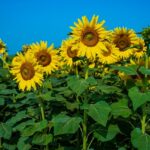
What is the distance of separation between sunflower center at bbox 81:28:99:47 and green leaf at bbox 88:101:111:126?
2.54 ft

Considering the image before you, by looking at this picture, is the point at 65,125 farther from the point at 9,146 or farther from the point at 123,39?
the point at 123,39

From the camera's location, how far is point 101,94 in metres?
6.00

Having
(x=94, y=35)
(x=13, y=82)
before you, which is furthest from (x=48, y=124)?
(x=13, y=82)

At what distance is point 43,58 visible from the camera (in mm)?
Answer: 6148

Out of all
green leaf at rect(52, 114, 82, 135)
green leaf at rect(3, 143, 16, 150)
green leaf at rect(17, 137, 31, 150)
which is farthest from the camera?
green leaf at rect(3, 143, 16, 150)

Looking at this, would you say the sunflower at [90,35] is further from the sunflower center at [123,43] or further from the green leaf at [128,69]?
the sunflower center at [123,43]

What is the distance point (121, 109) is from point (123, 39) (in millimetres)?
1860

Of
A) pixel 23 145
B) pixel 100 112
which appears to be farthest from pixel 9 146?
pixel 100 112

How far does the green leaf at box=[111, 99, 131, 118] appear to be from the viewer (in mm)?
4979

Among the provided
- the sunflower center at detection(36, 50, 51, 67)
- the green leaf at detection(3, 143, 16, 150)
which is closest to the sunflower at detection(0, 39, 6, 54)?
the green leaf at detection(3, 143, 16, 150)

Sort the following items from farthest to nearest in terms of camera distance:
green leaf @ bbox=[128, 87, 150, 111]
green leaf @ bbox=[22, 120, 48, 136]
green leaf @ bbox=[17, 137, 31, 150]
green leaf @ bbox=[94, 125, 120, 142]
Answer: green leaf @ bbox=[17, 137, 31, 150] < green leaf @ bbox=[22, 120, 48, 136] < green leaf @ bbox=[94, 125, 120, 142] < green leaf @ bbox=[128, 87, 150, 111]

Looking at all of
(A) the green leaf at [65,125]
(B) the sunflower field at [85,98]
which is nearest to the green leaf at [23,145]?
(B) the sunflower field at [85,98]

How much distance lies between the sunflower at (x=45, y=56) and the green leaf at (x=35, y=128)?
85 centimetres

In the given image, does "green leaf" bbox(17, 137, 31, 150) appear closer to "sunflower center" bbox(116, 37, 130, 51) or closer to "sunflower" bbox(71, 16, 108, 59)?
"sunflower" bbox(71, 16, 108, 59)
